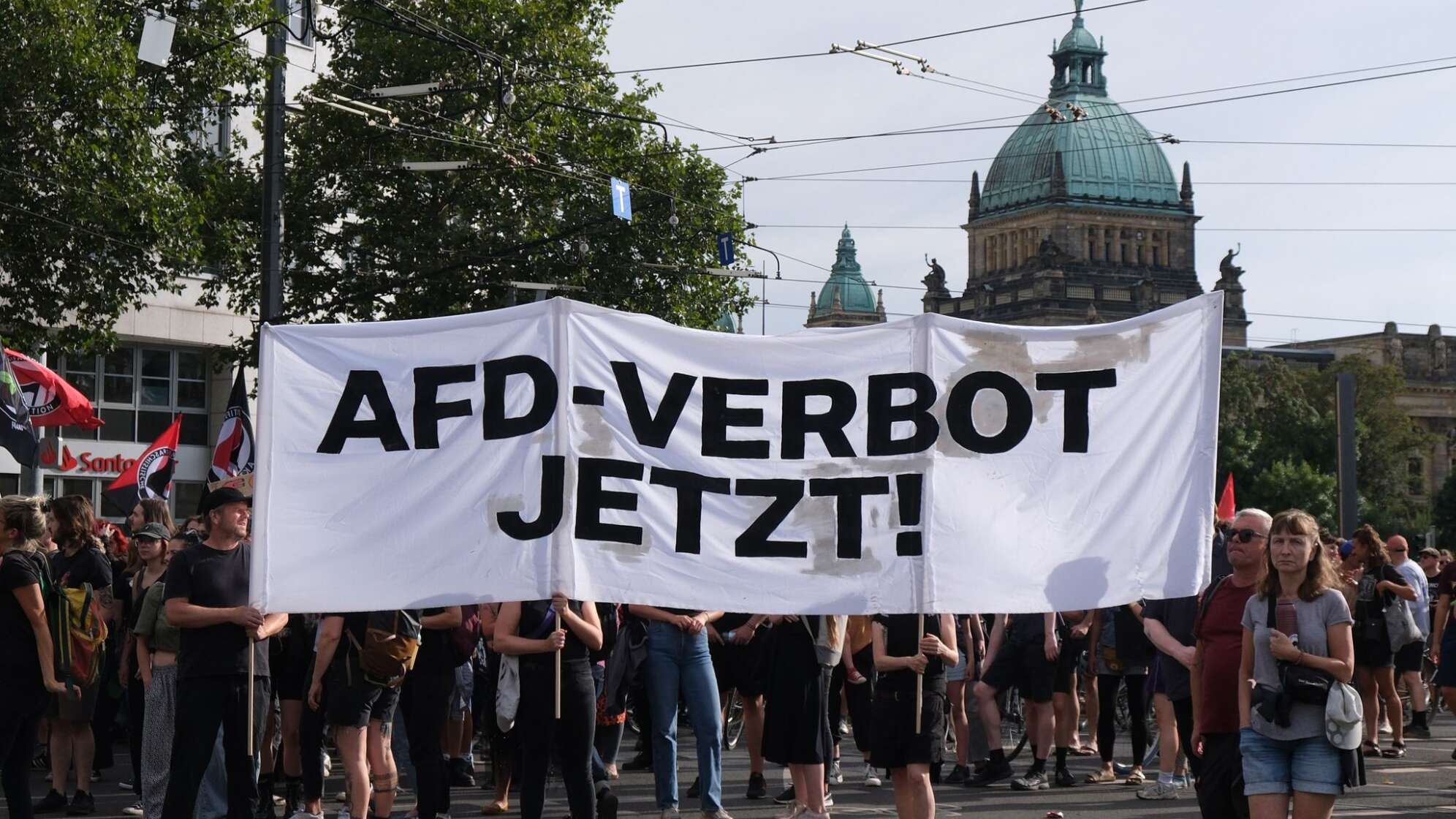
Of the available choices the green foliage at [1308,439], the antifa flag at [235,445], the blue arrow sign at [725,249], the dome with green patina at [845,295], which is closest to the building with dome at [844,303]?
the dome with green patina at [845,295]

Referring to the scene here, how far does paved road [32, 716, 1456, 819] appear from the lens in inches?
505

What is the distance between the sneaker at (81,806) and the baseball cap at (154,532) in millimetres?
1825

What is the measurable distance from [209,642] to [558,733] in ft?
5.45

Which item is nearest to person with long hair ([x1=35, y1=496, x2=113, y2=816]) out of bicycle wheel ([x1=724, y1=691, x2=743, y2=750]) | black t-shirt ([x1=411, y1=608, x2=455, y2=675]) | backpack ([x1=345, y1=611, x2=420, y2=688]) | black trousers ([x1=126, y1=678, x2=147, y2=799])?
black trousers ([x1=126, y1=678, x2=147, y2=799])

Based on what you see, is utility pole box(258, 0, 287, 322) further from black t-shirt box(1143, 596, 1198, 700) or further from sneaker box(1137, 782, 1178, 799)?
black t-shirt box(1143, 596, 1198, 700)

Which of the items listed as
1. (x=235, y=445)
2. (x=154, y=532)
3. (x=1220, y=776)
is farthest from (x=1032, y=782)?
(x=235, y=445)

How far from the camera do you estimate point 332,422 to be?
8.72 m

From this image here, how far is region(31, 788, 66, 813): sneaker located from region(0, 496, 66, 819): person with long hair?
3092 mm

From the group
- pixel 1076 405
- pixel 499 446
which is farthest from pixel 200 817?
pixel 1076 405

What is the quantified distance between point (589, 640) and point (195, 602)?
1820mm

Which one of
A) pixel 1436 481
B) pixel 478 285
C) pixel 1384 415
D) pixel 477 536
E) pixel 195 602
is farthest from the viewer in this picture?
pixel 1436 481

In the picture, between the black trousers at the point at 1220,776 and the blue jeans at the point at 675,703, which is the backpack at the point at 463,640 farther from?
the black trousers at the point at 1220,776

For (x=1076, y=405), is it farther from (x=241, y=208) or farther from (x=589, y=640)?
(x=241, y=208)

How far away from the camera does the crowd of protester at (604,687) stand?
27.0ft
